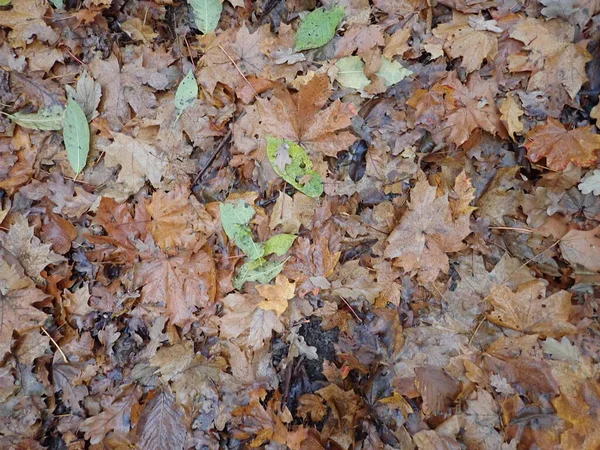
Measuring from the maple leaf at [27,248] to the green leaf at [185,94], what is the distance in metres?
1.05

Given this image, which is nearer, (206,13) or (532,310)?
(532,310)

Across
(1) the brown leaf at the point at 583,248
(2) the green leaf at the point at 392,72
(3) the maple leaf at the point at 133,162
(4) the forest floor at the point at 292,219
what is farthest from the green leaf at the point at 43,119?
(1) the brown leaf at the point at 583,248

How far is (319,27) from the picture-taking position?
2.43 meters

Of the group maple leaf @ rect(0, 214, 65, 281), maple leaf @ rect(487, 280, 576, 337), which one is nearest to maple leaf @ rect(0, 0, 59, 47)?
maple leaf @ rect(0, 214, 65, 281)

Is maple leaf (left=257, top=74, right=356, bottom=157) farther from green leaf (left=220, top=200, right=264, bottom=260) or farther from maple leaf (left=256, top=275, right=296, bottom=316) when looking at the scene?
maple leaf (left=256, top=275, right=296, bottom=316)

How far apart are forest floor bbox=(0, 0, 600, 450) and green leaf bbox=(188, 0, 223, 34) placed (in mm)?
12

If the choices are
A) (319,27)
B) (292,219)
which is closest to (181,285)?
(292,219)

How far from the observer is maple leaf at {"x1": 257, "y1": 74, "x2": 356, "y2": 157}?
90.2 inches

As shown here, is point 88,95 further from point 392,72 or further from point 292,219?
point 392,72

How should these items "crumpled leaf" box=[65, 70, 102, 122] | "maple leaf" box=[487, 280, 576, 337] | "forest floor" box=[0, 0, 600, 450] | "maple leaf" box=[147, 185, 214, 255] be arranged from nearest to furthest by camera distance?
"maple leaf" box=[487, 280, 576, 337], "forest floor" box=[0, 0, 600, 450], "maple leaf" box=[147, 185, 214, 255], "crumpled leaf" box=[65, 70, 102, 122]

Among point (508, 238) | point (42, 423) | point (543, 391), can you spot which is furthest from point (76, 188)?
point (543, 391)

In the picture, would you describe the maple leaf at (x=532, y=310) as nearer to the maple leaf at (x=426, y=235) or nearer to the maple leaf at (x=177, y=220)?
the maple leaf at (x=426, y=235)

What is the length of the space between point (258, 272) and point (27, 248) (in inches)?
52.1

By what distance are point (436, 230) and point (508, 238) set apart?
0.44 meters
